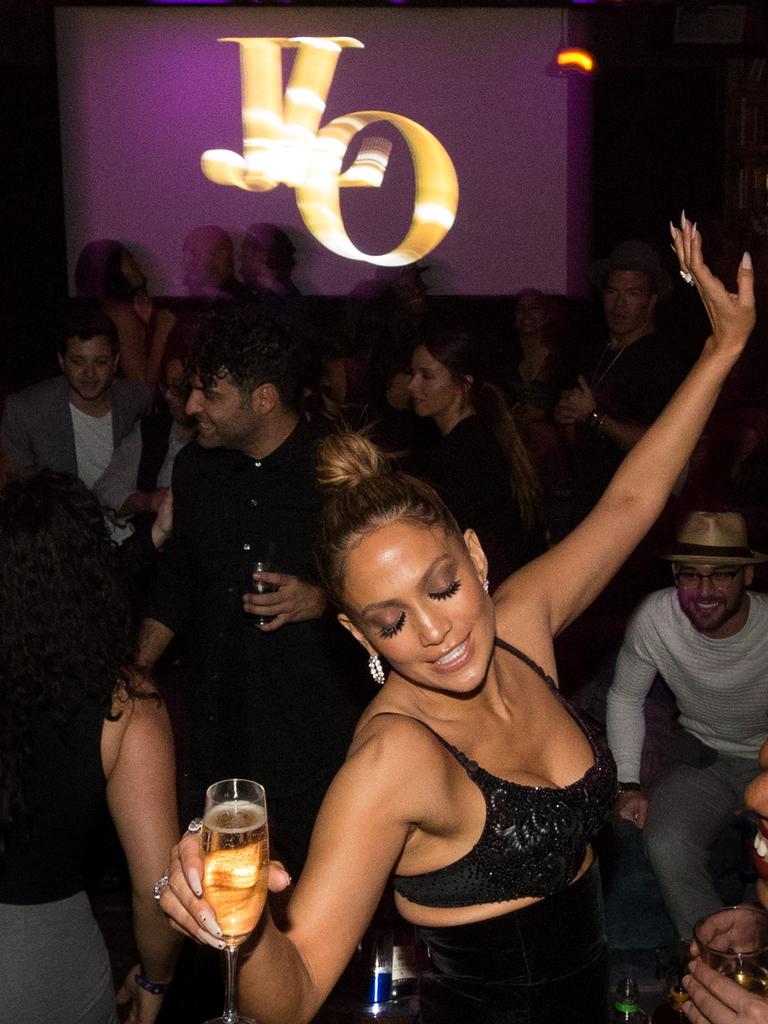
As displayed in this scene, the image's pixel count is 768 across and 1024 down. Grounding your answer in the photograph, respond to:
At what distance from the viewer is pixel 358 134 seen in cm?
811

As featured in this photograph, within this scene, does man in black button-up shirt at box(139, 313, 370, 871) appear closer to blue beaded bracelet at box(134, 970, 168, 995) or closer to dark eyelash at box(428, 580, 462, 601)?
blue beaded bracelet at box(134, 970, 168, 995)

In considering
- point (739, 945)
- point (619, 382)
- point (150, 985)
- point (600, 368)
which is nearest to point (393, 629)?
point (739, 945)

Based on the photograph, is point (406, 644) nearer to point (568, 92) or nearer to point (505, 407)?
point (505, 407)

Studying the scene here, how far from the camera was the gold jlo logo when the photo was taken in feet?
26.0

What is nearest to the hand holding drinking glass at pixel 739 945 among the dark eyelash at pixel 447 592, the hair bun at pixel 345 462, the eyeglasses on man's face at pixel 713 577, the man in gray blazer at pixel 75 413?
the dark eyelash at pixel 447 592

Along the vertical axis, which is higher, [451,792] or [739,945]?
[451,792]

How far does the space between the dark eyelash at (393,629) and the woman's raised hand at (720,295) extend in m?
0.80

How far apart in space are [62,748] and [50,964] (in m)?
0.35

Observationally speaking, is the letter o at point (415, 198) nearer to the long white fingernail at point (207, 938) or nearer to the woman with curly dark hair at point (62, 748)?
the woman with curly dark hair at point (62, 748)

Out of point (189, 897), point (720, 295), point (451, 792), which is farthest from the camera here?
point (720, 295)

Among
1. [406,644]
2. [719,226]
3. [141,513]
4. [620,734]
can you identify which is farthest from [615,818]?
[719,226]

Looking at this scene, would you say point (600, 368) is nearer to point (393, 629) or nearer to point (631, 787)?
point (631, 787)

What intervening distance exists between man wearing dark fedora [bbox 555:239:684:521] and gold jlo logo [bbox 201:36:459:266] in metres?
3.08

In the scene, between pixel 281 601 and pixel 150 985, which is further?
pixel 281 601
